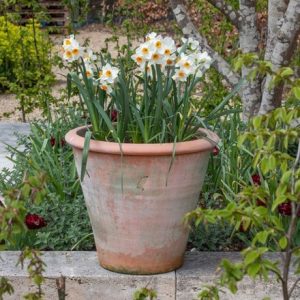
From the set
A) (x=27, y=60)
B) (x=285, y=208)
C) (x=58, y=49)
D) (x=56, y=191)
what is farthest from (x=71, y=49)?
(x=58, y=49)

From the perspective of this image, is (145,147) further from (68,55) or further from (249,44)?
(249,44)

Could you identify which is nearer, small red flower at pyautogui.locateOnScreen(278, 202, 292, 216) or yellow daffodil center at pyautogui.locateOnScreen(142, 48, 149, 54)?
yellow daffodil center at pyautogui.locateOnScreen(142, 48, 149, 54)

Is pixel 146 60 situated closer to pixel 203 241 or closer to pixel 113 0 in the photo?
pixel 203 241

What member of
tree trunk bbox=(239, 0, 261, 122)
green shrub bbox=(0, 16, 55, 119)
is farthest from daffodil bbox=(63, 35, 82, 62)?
green shrub bbox=(0, 16, 55, 119)

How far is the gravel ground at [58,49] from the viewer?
9148 mm

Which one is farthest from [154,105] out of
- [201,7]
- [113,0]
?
[113,0]

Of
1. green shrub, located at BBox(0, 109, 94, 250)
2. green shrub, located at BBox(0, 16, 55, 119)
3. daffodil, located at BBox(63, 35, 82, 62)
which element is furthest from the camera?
green shrub, located at BBox(0, 16, 55, 119)

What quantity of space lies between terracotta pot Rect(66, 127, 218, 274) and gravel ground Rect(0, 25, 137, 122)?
9.62ft

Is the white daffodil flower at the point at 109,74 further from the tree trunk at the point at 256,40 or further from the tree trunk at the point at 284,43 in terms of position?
the tree trunk at the point at 256,40

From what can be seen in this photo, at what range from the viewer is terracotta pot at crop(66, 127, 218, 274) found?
11.0ft

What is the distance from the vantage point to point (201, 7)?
23.9ft

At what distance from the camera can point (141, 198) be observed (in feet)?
11.1

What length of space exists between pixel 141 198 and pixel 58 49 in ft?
30.3

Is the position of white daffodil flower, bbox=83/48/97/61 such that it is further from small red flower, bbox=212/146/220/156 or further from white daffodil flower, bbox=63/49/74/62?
small red flower, bbox=212/146/220/156
